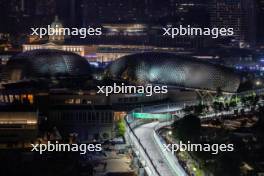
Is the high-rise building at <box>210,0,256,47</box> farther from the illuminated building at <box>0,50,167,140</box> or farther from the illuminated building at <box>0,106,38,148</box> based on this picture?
the illuminated building at <box>0,106,38,148</box>

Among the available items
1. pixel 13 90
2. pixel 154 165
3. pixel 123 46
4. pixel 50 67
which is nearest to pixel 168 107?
pixel 13 90

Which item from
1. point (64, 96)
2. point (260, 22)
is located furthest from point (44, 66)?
point (260, 22)

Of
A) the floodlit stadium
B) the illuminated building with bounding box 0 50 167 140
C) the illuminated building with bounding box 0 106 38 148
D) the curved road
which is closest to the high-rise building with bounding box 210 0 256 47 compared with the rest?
the floodlit stadium

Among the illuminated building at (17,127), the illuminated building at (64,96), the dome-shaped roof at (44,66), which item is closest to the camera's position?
the illuminated building at (17,127)

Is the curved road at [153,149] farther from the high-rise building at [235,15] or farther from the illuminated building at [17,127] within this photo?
the high-rise building at [235,15]

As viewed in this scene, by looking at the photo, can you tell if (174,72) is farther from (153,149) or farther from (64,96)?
(153,149)

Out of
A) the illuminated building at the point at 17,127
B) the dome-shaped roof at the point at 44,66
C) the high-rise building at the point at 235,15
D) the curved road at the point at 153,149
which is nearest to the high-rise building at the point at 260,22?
the high-rise building at the point at 235,15
